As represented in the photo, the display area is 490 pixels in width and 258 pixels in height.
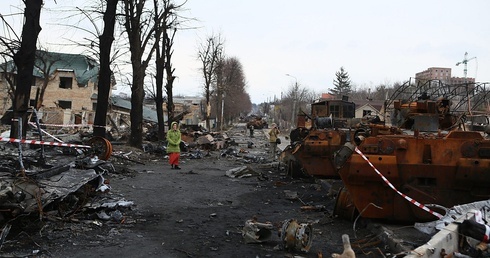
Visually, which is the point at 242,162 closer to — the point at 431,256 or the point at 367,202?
the point at 367,202

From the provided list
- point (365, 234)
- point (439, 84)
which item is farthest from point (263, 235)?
point (439, 84)

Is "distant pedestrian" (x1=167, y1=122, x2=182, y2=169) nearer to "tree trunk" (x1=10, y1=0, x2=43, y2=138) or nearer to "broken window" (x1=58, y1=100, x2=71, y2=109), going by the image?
"tree trunk" (x1=10, y1=0, x2=43, y2=138)

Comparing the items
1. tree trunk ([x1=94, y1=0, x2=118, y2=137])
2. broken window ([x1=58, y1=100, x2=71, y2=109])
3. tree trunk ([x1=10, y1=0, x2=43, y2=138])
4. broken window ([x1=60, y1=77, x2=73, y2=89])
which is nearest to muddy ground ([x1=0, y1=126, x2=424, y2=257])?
tree trunk ([x1=10, y1=0, x2=43, y2=138])

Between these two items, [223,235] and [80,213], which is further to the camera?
[80,213]

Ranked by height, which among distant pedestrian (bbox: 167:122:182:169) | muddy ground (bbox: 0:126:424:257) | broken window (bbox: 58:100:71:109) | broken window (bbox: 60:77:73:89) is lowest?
muddy ground (bbox: 0:126:424:257)

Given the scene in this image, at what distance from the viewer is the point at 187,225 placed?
7.04 m

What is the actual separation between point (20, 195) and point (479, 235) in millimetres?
5032

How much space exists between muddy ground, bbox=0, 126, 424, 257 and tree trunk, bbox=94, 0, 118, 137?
4713 mm

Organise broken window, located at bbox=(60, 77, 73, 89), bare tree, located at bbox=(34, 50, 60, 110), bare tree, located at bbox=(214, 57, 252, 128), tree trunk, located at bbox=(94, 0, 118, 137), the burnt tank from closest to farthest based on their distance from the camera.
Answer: the burnt tank → tree trunk, located at bbox=(94, 0, 118, 137) → bare tree, located at bbox=(34, 50, 60, 110) → bare tree, located at bbox=(214, 57, 252, 128) → broken window, located at bbox=(60, 77, 73, 89)

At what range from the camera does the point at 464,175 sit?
6.24 metres

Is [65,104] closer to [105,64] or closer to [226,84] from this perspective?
[226,84]

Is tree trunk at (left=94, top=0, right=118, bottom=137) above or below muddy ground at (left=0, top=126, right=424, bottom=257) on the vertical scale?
above

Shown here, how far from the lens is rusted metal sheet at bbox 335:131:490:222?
249 inches

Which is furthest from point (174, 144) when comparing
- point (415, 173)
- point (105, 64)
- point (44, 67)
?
point (44, 67)
